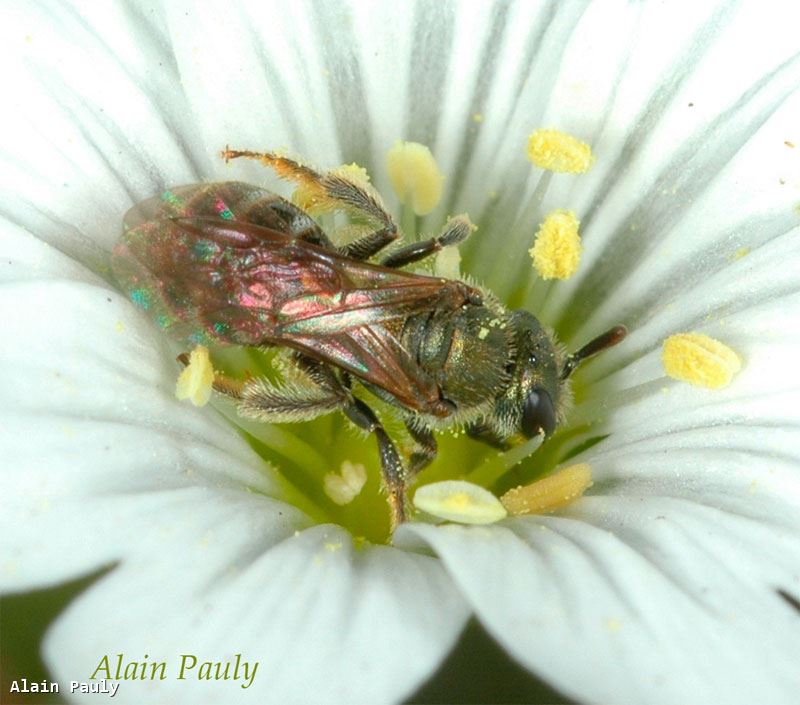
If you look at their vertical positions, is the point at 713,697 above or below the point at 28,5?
below

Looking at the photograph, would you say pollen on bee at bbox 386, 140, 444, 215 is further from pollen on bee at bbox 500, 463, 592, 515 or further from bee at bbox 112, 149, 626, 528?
pollen on bee at bbox 500, 463, 592, 515

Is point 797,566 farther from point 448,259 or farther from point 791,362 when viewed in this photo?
point 448,259

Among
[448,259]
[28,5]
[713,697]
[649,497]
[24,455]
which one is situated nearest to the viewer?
[713,697]

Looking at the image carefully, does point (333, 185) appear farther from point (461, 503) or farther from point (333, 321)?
point (461, 503)

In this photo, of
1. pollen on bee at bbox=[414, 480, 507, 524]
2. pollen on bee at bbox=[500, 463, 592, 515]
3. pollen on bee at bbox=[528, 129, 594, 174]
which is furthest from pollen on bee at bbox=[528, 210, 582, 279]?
pollen on bee at bbox=[414, 480, 507, 524]

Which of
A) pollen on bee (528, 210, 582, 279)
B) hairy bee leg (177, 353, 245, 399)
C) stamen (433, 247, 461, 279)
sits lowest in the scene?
hairy bee leg (177, 353, 245, 399)

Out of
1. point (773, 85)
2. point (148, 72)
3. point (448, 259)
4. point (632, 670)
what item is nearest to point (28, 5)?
point (148, 72)
